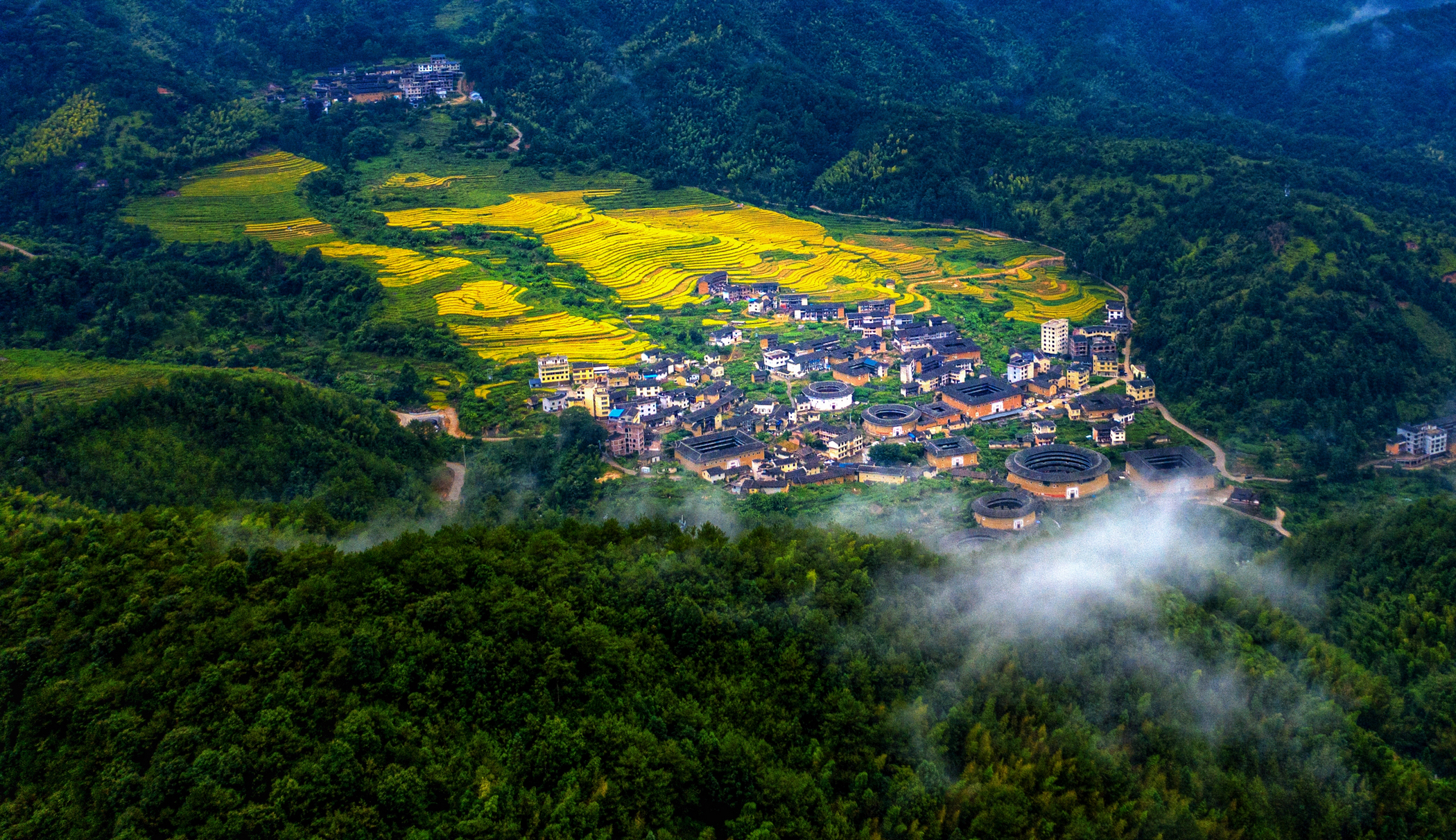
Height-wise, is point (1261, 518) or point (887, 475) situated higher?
point (887, 475)

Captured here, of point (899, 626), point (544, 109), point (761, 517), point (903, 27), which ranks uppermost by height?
point (903, 27)

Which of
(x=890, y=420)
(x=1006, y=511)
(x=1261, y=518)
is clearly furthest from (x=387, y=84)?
(x=1261, y=518)

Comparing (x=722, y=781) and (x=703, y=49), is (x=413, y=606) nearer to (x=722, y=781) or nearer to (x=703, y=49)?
(x=722, y=781)

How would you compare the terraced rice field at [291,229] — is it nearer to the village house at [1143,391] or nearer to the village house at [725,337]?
the village house at [725,337]

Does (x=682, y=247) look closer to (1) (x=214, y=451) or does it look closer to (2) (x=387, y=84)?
(2) (x=387, y=84)

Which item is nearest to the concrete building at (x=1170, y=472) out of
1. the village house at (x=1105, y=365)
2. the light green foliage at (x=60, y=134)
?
the village house at (x=1105, y=365)

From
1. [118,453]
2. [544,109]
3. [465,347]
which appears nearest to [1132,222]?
[465,347]
